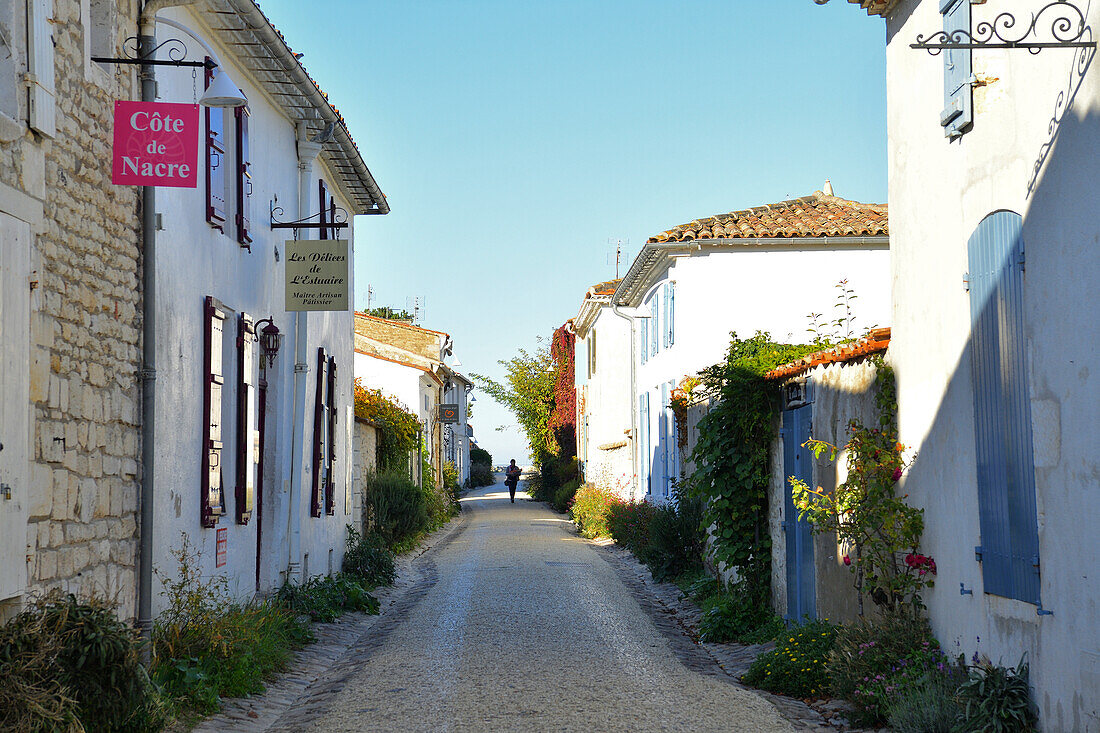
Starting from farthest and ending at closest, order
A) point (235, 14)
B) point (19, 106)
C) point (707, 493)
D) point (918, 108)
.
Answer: point (707, 493) → point (235, 14) → point (918, 108) → point (19, 106)

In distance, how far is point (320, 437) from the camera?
13609 millimetres

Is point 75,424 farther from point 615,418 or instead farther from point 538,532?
point 615,418

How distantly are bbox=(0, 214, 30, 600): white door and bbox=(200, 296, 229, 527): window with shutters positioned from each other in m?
3.36

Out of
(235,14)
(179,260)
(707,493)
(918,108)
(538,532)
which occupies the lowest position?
(538,532)

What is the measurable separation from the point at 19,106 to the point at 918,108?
19.0 feet

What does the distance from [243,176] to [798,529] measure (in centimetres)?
626

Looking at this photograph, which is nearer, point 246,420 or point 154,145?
point 154,145

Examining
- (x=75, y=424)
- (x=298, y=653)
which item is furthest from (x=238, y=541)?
(x=75, y=424)

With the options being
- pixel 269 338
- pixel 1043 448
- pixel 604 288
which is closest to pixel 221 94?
pixel 269 338

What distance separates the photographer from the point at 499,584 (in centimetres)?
1445

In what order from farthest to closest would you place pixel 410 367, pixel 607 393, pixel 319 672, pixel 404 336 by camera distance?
pixel 404 336
pixel 410 367
pixel 607 393
pixel 319 672

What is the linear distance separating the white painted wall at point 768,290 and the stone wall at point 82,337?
Result: 12.8 metres

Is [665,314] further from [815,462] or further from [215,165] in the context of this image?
[215,165]

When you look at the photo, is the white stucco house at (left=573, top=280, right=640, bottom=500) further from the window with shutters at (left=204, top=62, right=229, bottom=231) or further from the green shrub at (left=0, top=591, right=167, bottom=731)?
the green shrub at (left=0, top=591, right=167, bottom=731)
